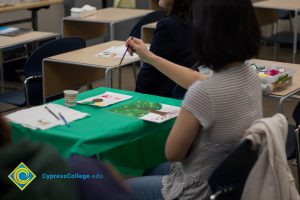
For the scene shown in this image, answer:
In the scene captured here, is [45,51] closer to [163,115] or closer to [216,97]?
[163,115]

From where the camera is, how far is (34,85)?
349 cm

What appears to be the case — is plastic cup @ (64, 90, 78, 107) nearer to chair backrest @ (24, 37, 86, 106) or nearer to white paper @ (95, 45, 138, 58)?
white paper @ (95, 45, 138, 58)

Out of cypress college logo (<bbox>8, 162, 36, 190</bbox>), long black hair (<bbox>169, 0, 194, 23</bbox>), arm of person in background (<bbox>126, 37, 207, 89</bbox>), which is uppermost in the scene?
long black hair (<bbox>169, 0, 194, 23</bbox>)

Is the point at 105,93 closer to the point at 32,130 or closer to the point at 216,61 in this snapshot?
the point at 32,130

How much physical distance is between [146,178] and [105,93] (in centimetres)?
60

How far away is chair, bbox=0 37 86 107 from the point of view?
3379 millimetres

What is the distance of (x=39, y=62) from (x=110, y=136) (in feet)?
5.40

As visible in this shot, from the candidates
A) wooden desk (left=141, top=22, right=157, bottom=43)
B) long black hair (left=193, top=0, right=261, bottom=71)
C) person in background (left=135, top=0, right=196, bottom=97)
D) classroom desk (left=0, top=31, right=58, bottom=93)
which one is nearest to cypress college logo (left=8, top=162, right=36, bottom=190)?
long black hair (left=193, top=0, right=261, bottom=71)

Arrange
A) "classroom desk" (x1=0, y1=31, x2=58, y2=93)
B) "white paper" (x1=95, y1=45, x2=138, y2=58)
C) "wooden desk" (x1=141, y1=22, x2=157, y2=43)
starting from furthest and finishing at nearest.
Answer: "wooden desk" (x1=141, y1=22, x2=157, y2=43)
"classroom desk" (x1=0, y1=31, x2=58, y2=93)
"white paper" (x1=95, y1=45, x2=138, y2=58)

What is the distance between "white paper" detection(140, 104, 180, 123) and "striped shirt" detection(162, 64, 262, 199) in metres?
0.30

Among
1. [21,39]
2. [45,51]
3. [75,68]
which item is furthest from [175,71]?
[21,39]

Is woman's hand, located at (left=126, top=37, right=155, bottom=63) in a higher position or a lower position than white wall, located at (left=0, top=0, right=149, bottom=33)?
higher

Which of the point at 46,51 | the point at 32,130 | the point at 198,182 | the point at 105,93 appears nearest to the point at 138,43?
the point at 105,93

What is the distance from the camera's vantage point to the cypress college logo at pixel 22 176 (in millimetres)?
699
